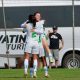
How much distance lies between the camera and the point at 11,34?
25.0m

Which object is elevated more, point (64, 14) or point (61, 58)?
point (64, 14)

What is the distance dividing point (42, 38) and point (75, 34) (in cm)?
904

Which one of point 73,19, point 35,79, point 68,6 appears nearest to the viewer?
point 35,79

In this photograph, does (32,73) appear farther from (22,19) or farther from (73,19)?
(22,19)

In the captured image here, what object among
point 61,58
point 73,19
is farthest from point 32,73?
point 61,58

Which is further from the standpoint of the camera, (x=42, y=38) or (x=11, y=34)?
(x=11, y=34)

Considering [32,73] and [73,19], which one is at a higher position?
[73,19]

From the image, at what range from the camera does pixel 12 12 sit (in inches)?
994

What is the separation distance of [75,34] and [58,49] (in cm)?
134

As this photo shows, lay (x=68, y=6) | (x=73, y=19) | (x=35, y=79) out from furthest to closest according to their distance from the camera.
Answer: (x=68, y=6) → (x=73, y=19) → (x=35, y=79)

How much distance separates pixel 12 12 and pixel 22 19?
0.56 meters

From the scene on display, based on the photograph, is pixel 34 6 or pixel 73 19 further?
pixel 34 6

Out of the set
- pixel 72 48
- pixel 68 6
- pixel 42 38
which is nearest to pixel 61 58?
pixel 72 48

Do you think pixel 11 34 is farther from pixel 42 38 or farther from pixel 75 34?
pixel 42 38
